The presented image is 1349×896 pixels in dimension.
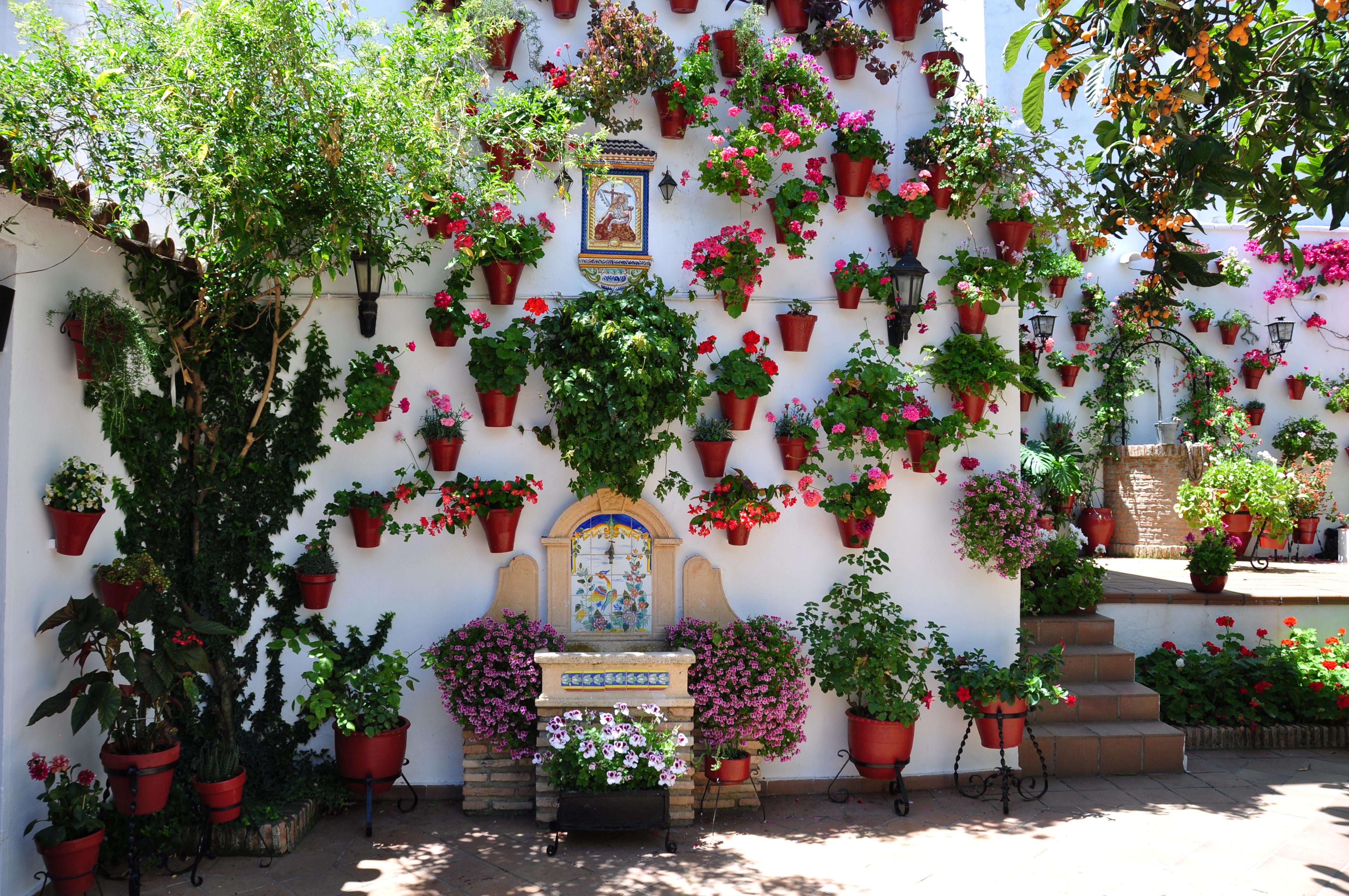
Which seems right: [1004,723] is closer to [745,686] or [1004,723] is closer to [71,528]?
[745,686]

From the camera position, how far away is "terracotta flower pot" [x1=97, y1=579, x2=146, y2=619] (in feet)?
15.6

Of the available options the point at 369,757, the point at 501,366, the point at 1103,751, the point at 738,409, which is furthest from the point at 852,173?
the point at 369,757

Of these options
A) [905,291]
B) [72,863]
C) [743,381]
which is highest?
[905,291]

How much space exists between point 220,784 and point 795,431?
3804 mm

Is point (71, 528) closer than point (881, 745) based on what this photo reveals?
Yes

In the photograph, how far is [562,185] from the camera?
5.57 m

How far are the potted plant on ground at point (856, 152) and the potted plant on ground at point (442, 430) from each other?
2.89 m

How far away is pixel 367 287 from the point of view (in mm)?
5676

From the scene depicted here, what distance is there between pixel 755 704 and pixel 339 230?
3.47 meters

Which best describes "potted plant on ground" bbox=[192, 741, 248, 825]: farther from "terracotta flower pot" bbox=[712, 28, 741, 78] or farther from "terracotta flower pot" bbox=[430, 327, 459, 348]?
"terracotta flower pot" bbox=[712, 28, 741, 78]

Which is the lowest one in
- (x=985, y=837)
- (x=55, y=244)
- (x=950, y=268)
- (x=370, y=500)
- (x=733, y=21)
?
(x=985, y=837)

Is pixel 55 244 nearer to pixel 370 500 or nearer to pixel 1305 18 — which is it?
pixel 370 500

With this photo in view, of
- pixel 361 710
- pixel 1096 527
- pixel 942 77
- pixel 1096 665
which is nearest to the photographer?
pixel 361 710

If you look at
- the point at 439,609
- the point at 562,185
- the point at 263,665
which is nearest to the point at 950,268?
the point at 562,185
